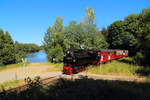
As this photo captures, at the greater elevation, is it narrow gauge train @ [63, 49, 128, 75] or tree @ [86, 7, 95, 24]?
tree @ [86, 7, 95, 24]

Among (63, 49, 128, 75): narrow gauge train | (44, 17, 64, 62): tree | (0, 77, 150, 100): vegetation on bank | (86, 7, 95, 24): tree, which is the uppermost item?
(86, 7, 95, 24): tree

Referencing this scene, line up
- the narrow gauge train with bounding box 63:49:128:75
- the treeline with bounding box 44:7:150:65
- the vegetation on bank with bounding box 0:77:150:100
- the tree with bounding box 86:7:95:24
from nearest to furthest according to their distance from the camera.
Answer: the vegetation on bank with bounding box 0:77:150:100
the narrow gauge train with bounding box 63:49:128:75
the treeline with bounding box 44:7:150:65
the tree with bounding box 86:7:95:24

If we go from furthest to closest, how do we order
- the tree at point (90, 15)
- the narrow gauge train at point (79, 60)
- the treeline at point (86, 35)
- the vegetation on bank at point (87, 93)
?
the tree at point (90, 15) < the treeline at point (86, 35) < the narrow gauge train at point (79, 60) < the vegetation on bank at point (87, 93)

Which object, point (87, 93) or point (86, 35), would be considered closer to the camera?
point (87, 93)

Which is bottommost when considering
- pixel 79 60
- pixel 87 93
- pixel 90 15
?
pixel 87 93

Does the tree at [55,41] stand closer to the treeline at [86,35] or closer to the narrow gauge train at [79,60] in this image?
the treeline at [86,35]

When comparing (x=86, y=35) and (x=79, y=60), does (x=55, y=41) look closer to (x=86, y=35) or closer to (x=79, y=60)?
(x=86, y=35)

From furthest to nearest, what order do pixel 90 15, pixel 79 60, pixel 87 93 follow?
pixel 90 15
pixel 79 60
pixel 87 93

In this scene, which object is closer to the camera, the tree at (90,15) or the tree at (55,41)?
the tree at (55,41)

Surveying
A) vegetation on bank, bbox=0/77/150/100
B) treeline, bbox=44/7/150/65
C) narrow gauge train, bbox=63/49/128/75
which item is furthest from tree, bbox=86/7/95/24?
vegetation on bank, bbox=0/77/150/100

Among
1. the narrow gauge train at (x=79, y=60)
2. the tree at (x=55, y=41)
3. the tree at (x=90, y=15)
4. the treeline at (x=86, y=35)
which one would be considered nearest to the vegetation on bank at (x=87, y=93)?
the narrow gauge train at (x=79, y=60)

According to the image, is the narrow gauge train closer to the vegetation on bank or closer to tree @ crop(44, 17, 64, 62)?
the vegetation on bank

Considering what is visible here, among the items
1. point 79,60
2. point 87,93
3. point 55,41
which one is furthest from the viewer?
point 55,41

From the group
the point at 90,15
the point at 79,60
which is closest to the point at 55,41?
the point at 90,15
